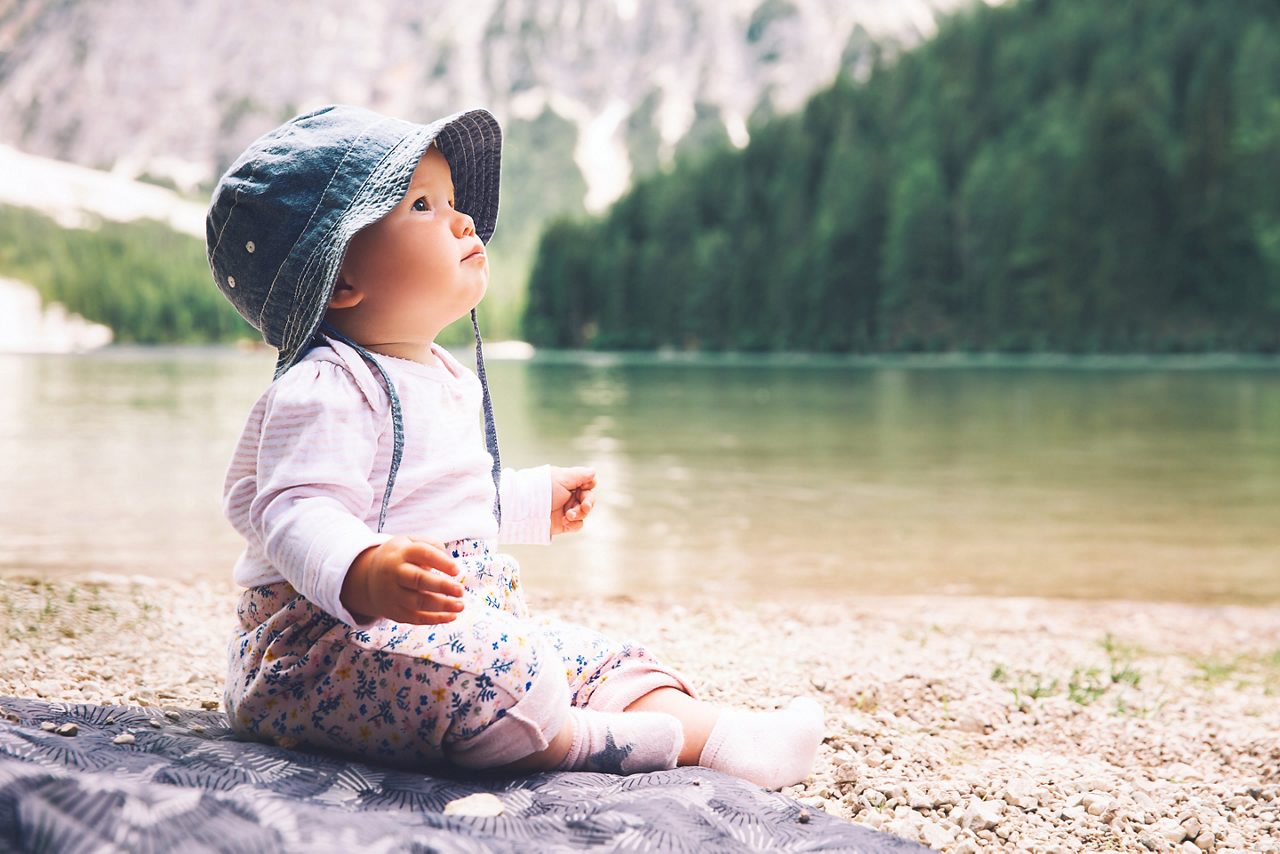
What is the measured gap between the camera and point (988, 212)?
7275cm

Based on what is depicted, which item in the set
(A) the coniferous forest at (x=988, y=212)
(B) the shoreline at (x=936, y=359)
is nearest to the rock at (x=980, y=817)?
(B) the shoreline at (x=936, y=359)

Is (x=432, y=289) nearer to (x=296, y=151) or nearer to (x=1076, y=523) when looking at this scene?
(x=296, y=151)

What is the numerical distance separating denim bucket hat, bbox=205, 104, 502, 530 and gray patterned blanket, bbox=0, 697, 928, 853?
2.05ft

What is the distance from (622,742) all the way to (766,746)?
40cm

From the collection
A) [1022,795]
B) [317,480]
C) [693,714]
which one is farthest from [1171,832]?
[317,480]

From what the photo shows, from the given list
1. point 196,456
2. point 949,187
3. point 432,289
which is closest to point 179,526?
point 196,456

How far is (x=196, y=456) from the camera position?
16438mm

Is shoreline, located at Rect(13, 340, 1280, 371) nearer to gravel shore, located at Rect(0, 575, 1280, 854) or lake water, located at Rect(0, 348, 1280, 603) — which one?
lake water, located at Rect(0, 348, 1280, 603)

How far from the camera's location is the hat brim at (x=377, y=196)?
96.7 inches

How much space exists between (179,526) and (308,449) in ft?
29.1

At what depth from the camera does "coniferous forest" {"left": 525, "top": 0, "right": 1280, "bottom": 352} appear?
65.2 metres

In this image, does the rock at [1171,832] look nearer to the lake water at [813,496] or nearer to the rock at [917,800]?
the rock at [917,800]

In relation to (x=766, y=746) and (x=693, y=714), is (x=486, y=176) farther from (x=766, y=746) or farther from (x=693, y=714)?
Result: (x=766, y=746)

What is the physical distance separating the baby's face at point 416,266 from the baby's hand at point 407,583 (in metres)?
0.71
